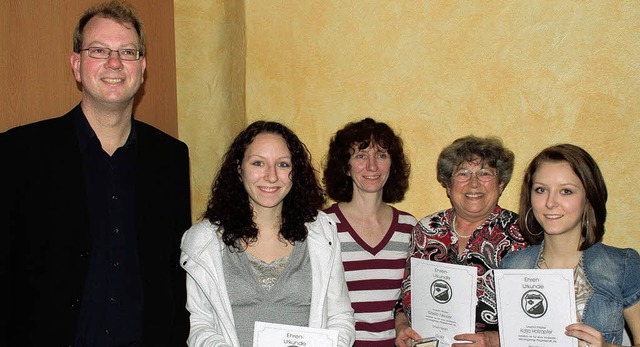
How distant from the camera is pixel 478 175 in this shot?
3.56 metres

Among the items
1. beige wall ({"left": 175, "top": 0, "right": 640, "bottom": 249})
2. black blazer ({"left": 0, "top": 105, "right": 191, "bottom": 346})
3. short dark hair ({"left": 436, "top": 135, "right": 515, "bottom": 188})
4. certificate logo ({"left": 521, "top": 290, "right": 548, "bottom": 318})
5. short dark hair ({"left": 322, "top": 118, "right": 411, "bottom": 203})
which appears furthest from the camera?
beige wall ({"left": 175, "top": 0, "right": 640, "bottom": 249})

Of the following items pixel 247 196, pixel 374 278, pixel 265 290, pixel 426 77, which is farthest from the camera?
pixel 426 77

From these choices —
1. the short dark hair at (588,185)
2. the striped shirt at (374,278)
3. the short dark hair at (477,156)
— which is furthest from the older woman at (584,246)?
the striped shirt at (374,278)

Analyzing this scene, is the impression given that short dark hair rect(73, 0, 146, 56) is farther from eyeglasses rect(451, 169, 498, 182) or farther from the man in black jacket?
eyeglasses rect(451, 169, 498, 182)

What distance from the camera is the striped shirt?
359cm

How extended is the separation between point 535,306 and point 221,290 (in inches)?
53.0

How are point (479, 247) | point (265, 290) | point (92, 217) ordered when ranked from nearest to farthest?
1. point (92, 217)
2. point (265, 290)
3. point (479, 247)

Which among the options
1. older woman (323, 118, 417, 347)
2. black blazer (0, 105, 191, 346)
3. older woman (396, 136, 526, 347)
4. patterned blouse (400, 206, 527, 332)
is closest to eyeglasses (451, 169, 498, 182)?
older woman (396, 136, 526, 347)

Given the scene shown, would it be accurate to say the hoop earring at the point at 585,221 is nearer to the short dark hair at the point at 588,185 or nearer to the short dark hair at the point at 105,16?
the short dark hair at the point at 588,185

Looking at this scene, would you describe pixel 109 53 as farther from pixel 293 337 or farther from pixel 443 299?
pixel 443 299

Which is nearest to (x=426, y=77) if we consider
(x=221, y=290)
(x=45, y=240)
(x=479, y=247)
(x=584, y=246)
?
(x=479, y=247)

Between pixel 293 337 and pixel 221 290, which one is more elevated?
pixel 221 290

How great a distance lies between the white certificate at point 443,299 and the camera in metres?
3.16

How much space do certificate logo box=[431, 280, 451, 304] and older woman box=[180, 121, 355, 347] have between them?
43cm
